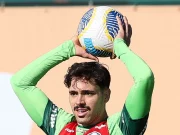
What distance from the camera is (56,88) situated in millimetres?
8789

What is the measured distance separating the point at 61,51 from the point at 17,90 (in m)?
0.38

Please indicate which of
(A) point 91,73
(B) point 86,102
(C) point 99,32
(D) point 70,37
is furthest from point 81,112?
(D) point 70,37

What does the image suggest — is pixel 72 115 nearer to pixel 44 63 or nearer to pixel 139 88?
pixel 44 63

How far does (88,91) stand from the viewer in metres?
4.50

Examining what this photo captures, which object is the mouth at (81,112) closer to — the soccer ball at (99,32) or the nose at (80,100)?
the nose at (80,100)

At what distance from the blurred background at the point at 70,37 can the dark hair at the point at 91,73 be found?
12.1ft

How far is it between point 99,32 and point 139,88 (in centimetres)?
64

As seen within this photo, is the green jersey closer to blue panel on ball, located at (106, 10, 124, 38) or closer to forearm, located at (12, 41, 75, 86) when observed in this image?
forearm, located at (12, 41, 75, 86)

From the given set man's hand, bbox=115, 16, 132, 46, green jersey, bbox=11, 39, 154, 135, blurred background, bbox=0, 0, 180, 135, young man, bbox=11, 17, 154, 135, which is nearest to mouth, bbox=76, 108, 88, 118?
young man, bbox=11, 17, 154, 135

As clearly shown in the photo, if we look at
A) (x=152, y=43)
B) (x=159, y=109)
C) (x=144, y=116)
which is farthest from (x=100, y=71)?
(x=152, y=43)

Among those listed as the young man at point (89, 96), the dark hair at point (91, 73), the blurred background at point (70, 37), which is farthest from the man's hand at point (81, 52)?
the blurred background at point (70, 37)

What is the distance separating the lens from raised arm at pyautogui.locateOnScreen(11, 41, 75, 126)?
481cm

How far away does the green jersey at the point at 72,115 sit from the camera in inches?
172

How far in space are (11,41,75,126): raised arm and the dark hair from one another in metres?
0.20
